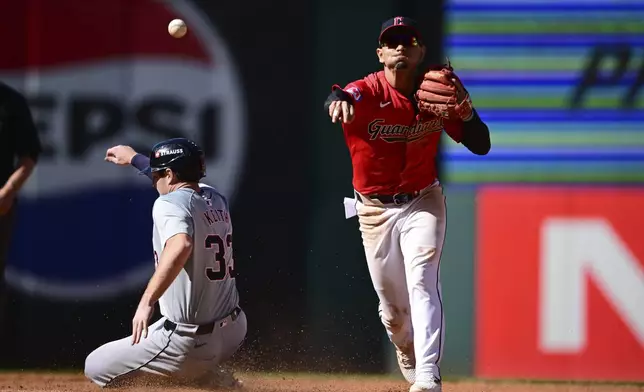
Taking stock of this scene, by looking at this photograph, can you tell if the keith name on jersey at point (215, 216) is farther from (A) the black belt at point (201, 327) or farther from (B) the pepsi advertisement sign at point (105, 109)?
(B) the pepsi advertisement sign at point (105, 109)

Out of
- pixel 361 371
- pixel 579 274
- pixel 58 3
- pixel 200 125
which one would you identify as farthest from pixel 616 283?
pixel 58 3

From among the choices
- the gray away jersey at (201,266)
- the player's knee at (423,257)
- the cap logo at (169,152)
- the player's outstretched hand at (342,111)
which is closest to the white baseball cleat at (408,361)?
the player's knee at (423,257)

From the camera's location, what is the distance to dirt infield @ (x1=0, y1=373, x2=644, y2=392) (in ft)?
21.0

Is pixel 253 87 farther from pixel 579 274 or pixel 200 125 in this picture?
pixel 579 274

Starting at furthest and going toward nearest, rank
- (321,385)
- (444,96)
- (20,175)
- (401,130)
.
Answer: (20,175), (321,385), (401,130), (444,96)

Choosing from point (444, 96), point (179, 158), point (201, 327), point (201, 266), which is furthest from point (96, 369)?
point (444, 96)

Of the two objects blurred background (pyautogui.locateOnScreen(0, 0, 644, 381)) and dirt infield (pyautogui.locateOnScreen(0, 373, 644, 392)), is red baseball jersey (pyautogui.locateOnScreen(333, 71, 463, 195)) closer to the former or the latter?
dirt infield (pyautogui.locateOnScreen(0, 373, 644, 392))

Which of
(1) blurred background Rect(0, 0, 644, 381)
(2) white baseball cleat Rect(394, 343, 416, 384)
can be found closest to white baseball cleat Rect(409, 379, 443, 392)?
(2) white baseball cleat Rect(394, 343, 416, 384)

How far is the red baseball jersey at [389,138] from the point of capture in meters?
5.36

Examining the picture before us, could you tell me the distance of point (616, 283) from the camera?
7.36 meters

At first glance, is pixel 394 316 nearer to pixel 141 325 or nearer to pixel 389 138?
pixel 389 138

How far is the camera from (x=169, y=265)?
4754 mm

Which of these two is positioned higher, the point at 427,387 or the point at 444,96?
the point at 444,96

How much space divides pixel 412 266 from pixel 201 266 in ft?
3.29
